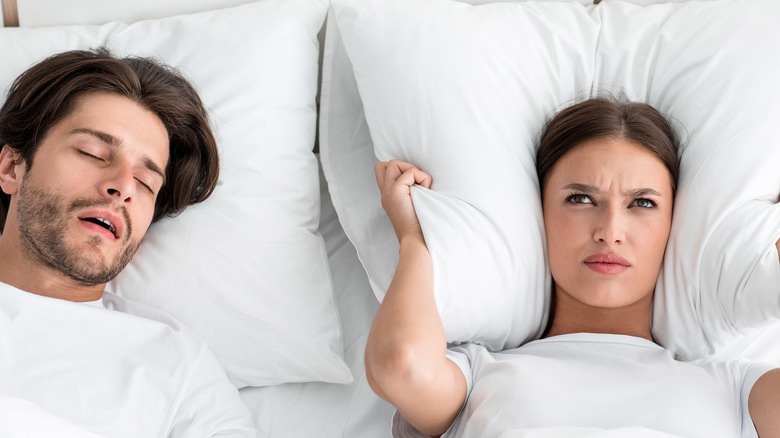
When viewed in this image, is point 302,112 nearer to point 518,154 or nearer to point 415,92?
point 415,92

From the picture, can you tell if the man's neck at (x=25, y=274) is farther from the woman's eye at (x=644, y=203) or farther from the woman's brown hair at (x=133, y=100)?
the woman's eye at (x=644, y=203)

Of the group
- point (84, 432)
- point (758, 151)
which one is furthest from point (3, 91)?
point (758, 151)

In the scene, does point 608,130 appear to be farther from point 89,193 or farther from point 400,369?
point 89,193

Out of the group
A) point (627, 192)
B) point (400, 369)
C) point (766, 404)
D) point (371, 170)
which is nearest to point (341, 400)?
point (400, 369)

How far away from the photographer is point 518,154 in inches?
73.6

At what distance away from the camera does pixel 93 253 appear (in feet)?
5.65

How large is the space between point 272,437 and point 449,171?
0.74 metres

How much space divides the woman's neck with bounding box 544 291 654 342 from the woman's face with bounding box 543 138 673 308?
0.08 feet

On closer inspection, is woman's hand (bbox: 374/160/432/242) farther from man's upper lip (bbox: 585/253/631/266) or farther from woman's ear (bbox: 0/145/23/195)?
woman's ear (bbox: 0/145/23/195)

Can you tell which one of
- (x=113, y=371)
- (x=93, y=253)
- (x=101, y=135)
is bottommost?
(x=113, y=371)

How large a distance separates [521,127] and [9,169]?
120 centimetres

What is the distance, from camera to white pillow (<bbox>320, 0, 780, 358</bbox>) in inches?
68.6

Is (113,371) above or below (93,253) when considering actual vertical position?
below

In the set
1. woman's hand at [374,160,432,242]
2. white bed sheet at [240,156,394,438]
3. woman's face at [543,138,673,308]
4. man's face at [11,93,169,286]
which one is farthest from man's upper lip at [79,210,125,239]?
woman's face at [543,138,673,308]
